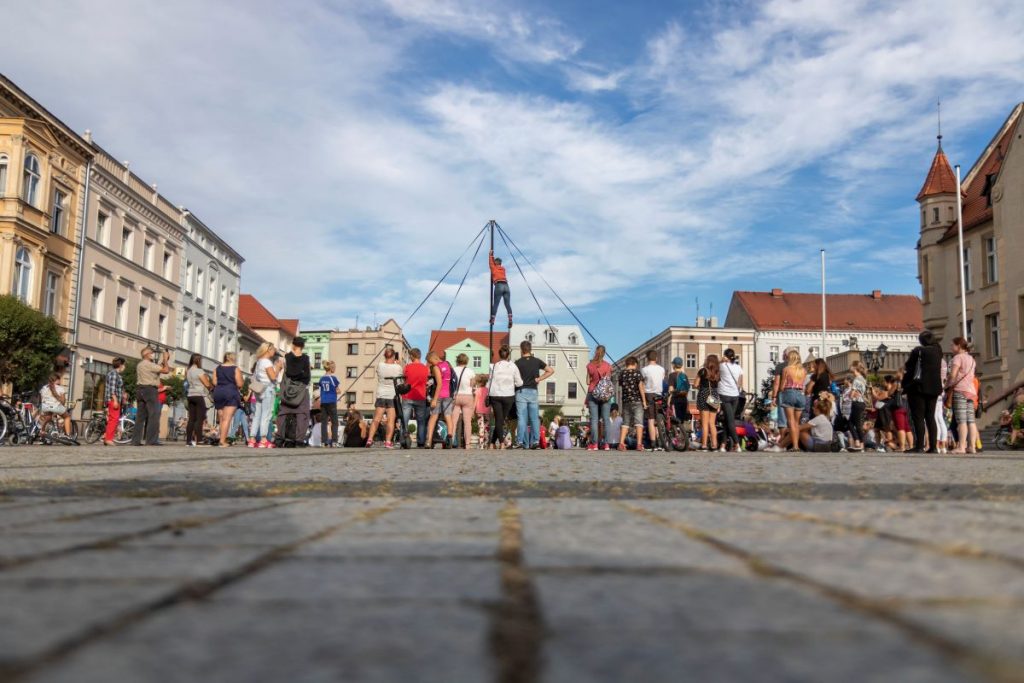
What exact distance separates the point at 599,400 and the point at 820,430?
3716 mm

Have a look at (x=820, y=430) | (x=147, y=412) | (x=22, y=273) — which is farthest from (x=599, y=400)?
(x=22, y=273)

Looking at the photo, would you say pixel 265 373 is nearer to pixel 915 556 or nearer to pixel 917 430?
pixel 917 430

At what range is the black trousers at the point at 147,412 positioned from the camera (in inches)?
602

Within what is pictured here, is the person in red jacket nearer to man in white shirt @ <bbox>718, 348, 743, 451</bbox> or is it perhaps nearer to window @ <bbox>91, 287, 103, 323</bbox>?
man in white shirt @ <bbox>718, 348, 743, 451</bbox>

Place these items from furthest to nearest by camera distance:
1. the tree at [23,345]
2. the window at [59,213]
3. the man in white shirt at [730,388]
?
the window at [59,213], the tree at [23,345], the man in white shirt at [730,388]

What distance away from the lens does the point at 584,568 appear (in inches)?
74.7

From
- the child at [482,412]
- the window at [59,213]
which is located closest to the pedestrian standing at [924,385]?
the child at [482,412]

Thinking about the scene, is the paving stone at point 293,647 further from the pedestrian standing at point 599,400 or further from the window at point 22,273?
the window at point 22,273

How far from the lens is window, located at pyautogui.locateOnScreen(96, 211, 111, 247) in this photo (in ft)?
119

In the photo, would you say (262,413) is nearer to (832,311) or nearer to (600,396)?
(600,396)

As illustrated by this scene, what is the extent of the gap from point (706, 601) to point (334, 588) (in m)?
0.69

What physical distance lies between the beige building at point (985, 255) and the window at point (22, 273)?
110 feet

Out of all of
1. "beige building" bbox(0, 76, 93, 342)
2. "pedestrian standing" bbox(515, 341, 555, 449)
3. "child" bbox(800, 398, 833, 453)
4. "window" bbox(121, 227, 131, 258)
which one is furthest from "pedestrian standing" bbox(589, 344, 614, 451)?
"window" bbox(121, 227, 131, 258)

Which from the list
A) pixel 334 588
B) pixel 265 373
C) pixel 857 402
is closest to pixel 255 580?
pixel 334 588
